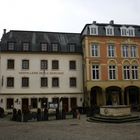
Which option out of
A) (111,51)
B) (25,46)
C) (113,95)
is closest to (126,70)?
(111,51)

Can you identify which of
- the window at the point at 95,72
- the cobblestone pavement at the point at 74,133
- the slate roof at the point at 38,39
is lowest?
the cobblestone pavement at the point at 74,133

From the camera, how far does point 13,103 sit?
38781 millimetres

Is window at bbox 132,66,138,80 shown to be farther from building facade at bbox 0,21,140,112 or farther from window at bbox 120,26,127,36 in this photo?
window at bbox 120,26,127,36

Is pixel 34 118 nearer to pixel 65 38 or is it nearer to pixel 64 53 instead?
pixel 64 53

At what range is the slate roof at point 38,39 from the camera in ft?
133

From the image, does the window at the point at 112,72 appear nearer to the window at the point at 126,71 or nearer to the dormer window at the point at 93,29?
the window at the point at 126,71

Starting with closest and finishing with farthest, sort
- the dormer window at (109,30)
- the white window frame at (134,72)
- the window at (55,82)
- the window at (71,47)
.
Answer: the white window frame at (134,72) → the window at (55,82) → the dormer window at (109,30) → the window at (71,47)

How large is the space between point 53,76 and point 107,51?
365 inches

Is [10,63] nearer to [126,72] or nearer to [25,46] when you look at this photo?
[25,46]

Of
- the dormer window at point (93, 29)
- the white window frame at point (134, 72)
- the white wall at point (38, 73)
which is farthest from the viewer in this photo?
the dormer window at point (93, 29)

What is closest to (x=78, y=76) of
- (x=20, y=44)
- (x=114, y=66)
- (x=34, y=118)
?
(x=114, y=66)

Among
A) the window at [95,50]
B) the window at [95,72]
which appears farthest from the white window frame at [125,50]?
the window at [95,72]

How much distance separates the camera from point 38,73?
40031mm

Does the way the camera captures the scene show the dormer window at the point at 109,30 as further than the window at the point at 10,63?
Yes
